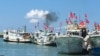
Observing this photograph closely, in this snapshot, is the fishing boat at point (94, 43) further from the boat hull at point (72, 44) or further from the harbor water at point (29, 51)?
the harbor water at point (29, 51)

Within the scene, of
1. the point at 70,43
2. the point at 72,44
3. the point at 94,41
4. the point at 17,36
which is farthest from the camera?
the point at 17,36

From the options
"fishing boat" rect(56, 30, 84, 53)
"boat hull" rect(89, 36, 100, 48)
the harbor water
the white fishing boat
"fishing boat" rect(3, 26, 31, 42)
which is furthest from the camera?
"fishing boat" rect(3, 26, 31, 42)

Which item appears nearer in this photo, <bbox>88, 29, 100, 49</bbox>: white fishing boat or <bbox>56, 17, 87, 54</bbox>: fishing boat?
<bbox>88, 29, 100, 49</bbox>: white fishing boat

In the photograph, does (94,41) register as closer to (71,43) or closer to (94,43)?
(94,43)

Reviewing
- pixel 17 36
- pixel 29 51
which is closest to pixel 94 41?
pixel 29 51

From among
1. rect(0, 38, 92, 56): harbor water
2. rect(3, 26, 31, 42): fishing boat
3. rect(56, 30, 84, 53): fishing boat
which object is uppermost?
rect(3, 26, 31, 42): fishing boat

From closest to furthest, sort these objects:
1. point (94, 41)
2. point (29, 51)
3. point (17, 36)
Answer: point (94, 41)
point (29, 51)
point (17, 36)

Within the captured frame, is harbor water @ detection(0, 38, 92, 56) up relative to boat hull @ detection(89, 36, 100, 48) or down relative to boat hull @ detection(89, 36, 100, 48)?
down

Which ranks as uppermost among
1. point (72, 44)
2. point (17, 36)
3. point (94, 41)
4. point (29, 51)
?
point (17, 36)

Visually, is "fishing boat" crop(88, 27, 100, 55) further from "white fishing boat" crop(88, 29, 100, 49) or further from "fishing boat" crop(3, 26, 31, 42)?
"fishing boat" crop(3, 26, 31, 42)

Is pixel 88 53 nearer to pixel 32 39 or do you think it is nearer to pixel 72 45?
pixel 72 45

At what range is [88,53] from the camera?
77500mm

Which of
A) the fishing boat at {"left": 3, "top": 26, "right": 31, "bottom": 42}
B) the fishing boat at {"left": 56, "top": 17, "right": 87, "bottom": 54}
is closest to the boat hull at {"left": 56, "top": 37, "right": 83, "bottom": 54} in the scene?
the fishing boat at {"left": 56, "top": 17, "right": 87, "bottom": 54}

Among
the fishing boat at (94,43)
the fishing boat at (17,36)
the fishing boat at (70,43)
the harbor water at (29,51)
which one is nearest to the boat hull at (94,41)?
the fishing boat at (94,43)
